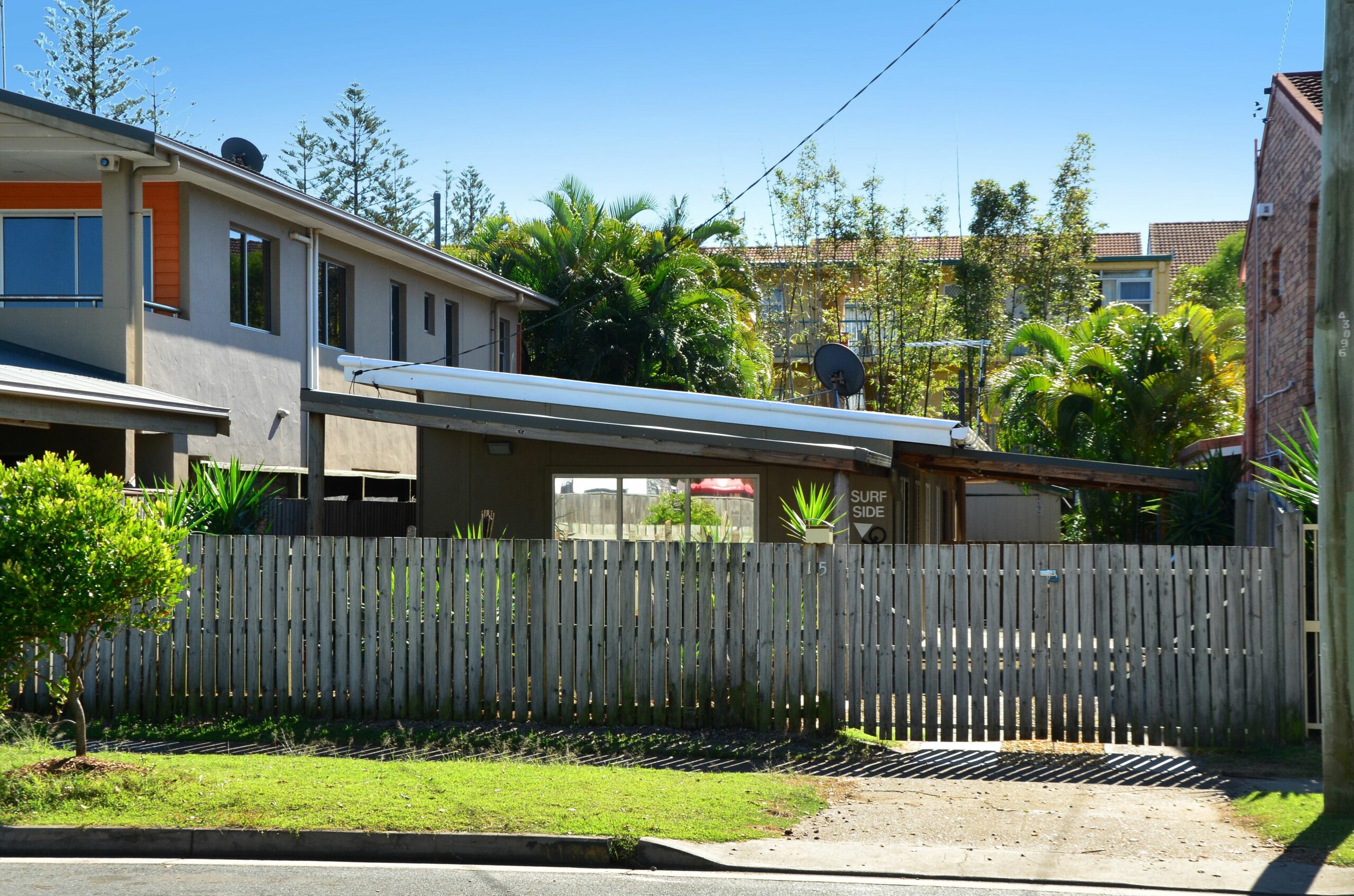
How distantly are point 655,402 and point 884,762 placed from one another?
6517mm

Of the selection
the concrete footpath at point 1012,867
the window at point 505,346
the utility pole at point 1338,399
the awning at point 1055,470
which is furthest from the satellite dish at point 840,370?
the concrete footpath at point 1012,867

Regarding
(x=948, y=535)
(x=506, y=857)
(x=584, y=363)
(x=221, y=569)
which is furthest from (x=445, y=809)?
(x=584, y=363)

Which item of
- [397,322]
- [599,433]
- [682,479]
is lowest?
[682,479]

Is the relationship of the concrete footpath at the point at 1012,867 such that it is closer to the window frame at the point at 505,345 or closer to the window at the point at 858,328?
the window frame at the point at 505,345

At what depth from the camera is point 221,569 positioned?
33.6 ft

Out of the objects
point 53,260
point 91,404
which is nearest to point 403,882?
point 91,404

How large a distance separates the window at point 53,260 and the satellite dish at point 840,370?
887cm

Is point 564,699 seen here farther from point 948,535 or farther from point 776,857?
point 948,535

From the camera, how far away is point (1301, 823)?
7.19m

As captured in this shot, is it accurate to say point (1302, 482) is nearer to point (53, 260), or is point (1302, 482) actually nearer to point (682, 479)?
point (682, 479)

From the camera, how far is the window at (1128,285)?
47.0m

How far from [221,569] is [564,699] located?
306 centimetres

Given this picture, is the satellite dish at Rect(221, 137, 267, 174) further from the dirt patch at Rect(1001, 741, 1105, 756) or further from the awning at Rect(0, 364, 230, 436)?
the dirt patch at Rect(1001, 741, 1105, 756)

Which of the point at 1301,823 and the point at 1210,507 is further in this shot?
the point at 1210,507
